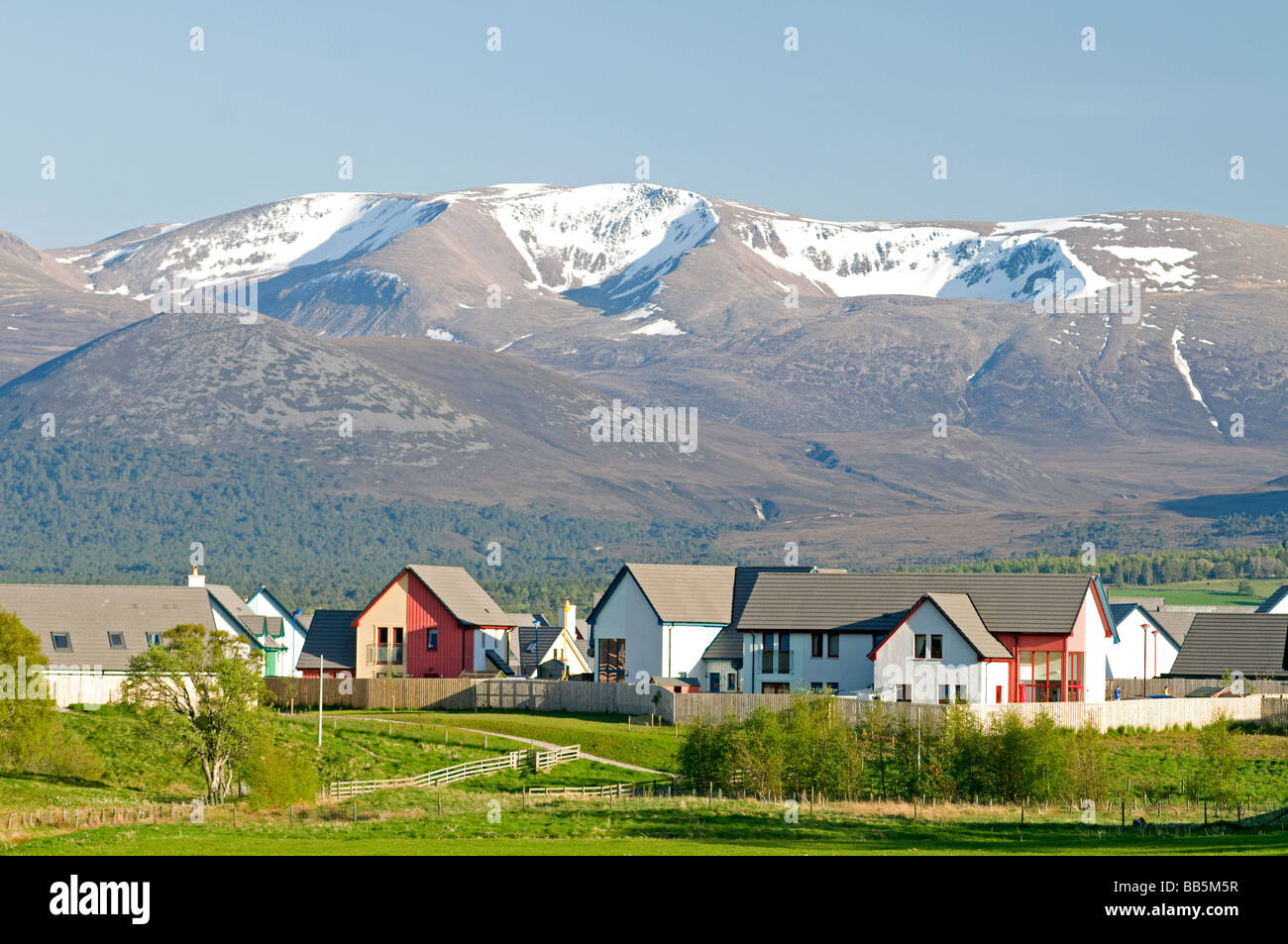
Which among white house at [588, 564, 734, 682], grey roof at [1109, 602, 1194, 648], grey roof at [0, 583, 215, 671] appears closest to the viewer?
grey roof at [0, 583, 215, 671]

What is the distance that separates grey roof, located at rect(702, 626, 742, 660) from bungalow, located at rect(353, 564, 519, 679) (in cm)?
1509

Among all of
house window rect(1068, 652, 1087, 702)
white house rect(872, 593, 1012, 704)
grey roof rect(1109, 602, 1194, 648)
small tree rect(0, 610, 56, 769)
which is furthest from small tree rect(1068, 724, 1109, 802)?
grey roof rect(1109, 602, 1194, 648)

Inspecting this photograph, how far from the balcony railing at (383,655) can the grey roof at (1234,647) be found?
4356 cm

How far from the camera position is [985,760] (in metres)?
66.5

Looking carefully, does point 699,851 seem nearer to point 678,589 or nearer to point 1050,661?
point 1050,661

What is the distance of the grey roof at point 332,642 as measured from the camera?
10569cm

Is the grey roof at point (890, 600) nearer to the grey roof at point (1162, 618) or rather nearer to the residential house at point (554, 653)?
the residential house at point (554, 653)

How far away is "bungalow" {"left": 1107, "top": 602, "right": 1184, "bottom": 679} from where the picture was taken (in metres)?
124

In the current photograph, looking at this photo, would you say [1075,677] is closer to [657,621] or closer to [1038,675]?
[1038,675]

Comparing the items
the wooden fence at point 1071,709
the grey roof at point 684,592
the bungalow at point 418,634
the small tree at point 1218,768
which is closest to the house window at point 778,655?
the grey roof at point 684,592

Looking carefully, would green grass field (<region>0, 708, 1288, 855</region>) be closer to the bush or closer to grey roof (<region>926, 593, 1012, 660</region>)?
the bush

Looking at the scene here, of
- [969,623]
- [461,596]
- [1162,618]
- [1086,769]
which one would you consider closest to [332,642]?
[461,596]
